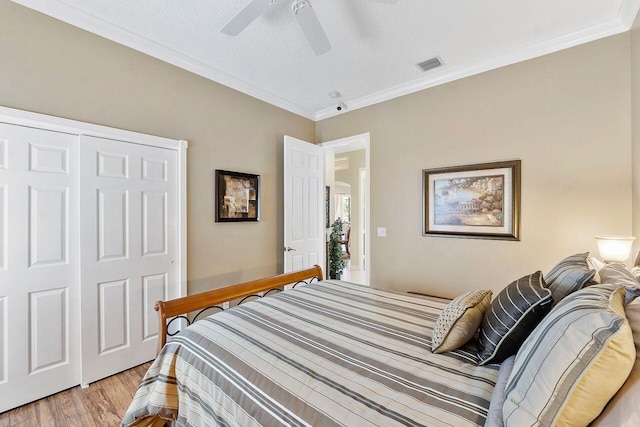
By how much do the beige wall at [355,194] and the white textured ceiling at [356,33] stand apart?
305 cm

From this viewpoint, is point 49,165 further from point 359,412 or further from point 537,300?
point 537,300

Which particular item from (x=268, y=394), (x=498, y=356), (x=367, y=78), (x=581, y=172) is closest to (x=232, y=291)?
(x=268, y=394)

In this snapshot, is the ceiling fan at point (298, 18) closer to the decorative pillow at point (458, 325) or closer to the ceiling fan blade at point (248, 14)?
the ceiling fan blade at point (248, 14)

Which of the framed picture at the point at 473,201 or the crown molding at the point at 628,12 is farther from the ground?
the crown molding at the point at 628,12

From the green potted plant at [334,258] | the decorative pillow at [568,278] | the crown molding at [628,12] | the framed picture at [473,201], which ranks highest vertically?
the crown molding at [628,12]

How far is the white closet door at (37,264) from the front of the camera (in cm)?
184

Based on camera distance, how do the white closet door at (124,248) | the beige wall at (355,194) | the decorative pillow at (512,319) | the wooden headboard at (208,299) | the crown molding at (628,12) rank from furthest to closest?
the beige wall at (355,194) < the white closet door at (124,248) < the crown molding at (628,12) < the wooden headboard at (208,299) < the decorative pillow at (512,319)

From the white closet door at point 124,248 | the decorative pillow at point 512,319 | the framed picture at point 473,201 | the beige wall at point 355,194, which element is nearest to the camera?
the decorative pillow at point 512,319

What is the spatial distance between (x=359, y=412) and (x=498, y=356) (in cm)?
61

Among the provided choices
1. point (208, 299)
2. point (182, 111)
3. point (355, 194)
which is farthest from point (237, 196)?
point (355, 194)

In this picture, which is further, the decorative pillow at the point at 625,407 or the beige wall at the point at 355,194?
the beige wall at the point at 355,194

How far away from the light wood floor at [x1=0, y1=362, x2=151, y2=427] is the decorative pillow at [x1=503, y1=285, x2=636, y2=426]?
231cm

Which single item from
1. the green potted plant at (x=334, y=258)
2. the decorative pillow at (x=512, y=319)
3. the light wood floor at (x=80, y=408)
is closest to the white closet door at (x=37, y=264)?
the light wood floor at (x=80, y=408)

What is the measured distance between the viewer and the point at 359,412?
0.85m
